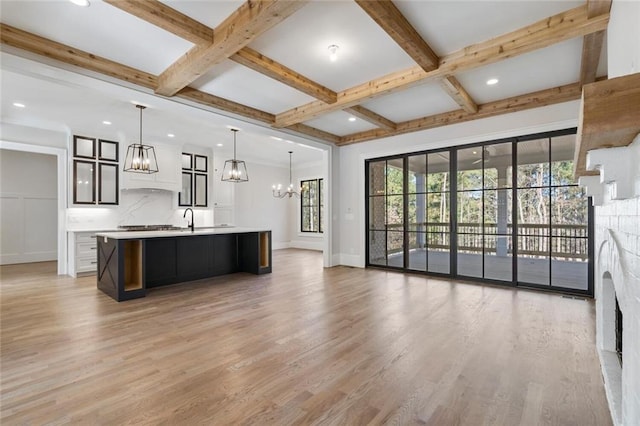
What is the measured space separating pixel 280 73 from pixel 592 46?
10.7 feet

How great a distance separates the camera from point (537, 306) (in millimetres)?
3842

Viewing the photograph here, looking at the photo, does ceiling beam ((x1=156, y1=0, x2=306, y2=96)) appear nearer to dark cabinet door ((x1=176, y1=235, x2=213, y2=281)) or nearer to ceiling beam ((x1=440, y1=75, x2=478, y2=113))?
ceiling beam ((x1=440, y1=75, x2=478, y2=113))

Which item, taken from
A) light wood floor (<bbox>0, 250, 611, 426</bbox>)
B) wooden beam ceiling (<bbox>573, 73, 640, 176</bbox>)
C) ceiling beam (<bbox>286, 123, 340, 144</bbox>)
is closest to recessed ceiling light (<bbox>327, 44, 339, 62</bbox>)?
ceiling beam (<bbox>286, 123, 340, 144</bbox>)

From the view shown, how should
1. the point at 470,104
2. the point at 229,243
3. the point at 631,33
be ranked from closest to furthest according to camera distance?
1. the point at 631,33
2. the point at 470,104
3. the point at 229,243

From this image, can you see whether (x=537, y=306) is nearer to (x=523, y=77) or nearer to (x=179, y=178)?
(x=523, y=77)

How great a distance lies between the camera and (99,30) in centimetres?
291

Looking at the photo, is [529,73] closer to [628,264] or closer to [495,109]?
[495,109]

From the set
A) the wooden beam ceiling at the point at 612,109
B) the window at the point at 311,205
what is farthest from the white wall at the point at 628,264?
the window at the point at 311,205

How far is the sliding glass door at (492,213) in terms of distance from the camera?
4.48 meters

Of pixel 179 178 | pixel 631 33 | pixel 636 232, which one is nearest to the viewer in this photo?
pixel 636 232

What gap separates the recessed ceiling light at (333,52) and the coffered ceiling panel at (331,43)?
0.04m

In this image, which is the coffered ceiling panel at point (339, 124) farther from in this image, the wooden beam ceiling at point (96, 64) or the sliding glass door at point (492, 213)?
the wooden beam ceiling at point (96, 64)

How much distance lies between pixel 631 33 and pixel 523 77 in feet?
9.63

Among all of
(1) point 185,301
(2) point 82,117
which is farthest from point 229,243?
(2) point 82,117
